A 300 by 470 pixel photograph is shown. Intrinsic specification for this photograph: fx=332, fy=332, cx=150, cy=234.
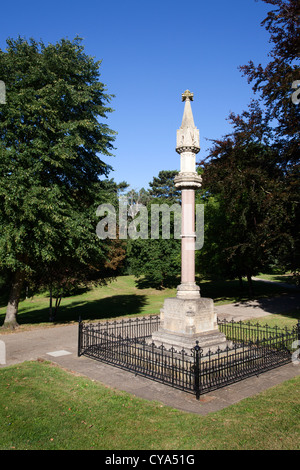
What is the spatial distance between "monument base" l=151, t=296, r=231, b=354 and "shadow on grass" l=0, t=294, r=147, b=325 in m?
15.0

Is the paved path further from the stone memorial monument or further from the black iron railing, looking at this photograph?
the stone memorial monument

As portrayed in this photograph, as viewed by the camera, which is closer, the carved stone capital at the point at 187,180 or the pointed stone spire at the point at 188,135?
the carved stone capital at the point at 187,180

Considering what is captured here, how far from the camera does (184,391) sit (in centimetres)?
832

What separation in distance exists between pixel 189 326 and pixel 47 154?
10.9m

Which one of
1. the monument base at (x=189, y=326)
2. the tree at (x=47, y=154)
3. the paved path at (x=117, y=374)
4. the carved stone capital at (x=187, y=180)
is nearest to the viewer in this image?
the paved path at (x=117, y=374)

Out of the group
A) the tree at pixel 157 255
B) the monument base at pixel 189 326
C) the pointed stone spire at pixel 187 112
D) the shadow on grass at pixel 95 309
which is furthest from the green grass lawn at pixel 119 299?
the pointed stone spire at pixel 187 112

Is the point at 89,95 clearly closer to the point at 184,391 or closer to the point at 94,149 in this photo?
the point at 94,149

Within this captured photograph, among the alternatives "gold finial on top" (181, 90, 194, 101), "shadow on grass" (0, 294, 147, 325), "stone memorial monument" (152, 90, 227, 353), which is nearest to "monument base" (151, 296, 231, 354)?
"stone memorial monument" (152, 90, 227, 353)

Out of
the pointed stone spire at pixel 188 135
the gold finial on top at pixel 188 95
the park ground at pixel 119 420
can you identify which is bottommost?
the park ground at pixel 119 420

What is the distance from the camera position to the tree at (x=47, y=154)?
49.1ft

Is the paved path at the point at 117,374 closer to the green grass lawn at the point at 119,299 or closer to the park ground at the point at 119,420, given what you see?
the park ground at the point at 119,420

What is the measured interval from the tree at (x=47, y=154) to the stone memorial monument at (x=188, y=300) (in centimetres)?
636

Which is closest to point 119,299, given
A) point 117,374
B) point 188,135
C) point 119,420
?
point 188,135

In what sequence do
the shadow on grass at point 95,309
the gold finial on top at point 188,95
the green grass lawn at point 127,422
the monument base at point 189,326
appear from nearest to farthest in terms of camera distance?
1. the green grass lawn at point 127,422
2. the monument base at point 189,326
3. the gold finial on top at point 188,95
4. the shadow on grass at point 95,309
